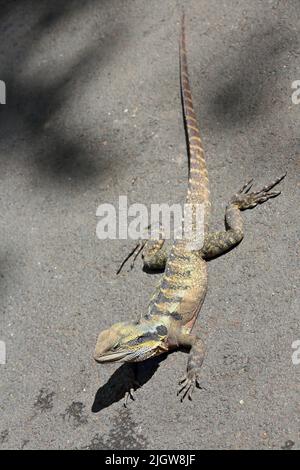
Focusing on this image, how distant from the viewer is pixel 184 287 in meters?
5.43

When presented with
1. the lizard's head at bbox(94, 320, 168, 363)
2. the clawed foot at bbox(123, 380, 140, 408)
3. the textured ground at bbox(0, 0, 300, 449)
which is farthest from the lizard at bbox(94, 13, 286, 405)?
the clawed foot at bbox(123, 380, 140, 408)

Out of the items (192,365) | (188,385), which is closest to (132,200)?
(192,365)

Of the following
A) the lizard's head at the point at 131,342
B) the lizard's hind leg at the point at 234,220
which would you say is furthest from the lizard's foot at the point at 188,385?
the lizard's hind leg at the point at 234,220

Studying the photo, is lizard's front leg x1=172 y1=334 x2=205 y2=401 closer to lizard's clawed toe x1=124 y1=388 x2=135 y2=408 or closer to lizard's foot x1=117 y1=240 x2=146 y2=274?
lizard's clawed toe x1=124 y1=388 x2=135 y2=408

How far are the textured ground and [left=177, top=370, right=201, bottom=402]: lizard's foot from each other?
0.27 feet

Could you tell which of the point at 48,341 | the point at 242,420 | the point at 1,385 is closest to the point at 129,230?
the point at 48,341

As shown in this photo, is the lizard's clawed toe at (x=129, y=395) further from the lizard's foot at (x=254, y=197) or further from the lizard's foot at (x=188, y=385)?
the lizard's foot at (x=254, y=197)

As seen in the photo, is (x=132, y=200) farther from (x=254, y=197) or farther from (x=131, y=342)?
(x=131, y=342)

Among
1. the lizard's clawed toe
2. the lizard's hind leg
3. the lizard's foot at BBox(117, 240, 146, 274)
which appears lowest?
the lizard's clawed toe

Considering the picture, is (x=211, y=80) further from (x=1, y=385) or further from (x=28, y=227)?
(x=1, y=385)

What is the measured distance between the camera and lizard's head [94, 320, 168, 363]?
4879 mm

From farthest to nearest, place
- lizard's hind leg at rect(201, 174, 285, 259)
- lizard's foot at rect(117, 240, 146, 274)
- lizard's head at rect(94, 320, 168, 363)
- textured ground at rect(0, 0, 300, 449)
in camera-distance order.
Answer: lizard's foot at rect(117, 240, 146, 274)
lizard's hind leg at rect(201, 174, 285, 259)
textured ground at rect(0, 0, 300, 449)
lizard's head at rect(94, 320, 168, 363)
